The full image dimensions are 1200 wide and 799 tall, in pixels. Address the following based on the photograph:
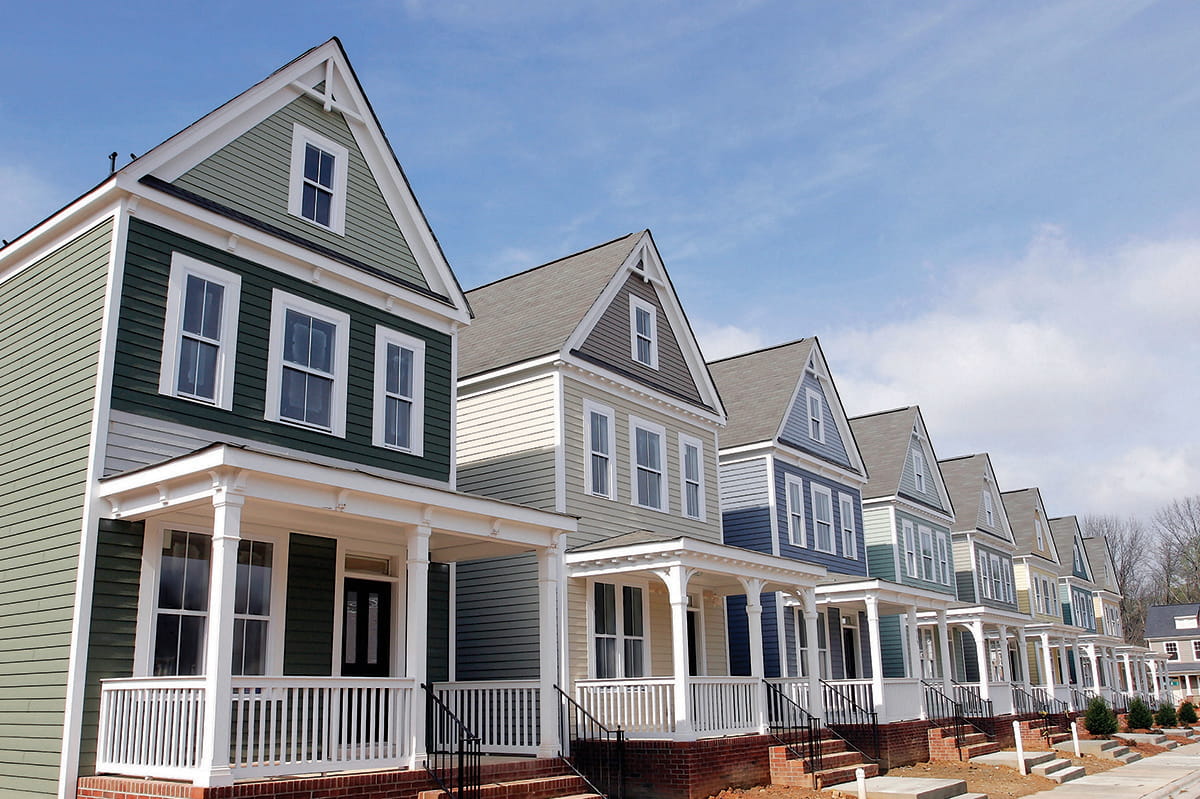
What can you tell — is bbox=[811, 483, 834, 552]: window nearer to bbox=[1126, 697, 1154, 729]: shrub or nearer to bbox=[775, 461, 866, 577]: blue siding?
bbox=[775, 461, 866, 577]: blue siding

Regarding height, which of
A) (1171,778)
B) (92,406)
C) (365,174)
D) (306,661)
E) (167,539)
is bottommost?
(1171,778)

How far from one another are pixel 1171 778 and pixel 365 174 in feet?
68.2

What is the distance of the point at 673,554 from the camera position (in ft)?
58.4

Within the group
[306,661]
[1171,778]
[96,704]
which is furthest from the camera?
[1171,778]

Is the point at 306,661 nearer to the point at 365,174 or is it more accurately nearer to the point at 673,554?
the point at 673,554

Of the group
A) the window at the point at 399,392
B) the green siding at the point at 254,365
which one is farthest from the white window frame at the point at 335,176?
the window at the point at 399,392

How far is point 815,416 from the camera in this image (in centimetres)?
2998

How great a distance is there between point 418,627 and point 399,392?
16.0ft

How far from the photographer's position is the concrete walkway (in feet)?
64.6

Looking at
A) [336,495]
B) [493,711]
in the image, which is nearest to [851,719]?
[493,711]

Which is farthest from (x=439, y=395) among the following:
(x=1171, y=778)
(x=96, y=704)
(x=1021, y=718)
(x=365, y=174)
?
(x=1021, y=718)

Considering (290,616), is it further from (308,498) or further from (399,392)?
(399,392)

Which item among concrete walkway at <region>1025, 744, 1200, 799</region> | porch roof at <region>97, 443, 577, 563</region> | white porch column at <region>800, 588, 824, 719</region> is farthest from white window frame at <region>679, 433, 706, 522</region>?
concrete walkway at <region>1025, 744, 1200, 799</region>

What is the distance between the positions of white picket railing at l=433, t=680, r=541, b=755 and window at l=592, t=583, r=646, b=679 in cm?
306
